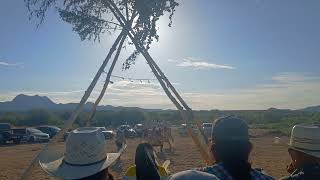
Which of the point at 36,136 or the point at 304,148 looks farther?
the point at 36,136

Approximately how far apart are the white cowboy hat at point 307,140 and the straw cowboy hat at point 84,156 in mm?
1682

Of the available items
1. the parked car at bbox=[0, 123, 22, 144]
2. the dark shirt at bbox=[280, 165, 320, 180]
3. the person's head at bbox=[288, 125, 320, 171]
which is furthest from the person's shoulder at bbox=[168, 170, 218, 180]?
the parked car at bbox=[0, 123, 22, 144]

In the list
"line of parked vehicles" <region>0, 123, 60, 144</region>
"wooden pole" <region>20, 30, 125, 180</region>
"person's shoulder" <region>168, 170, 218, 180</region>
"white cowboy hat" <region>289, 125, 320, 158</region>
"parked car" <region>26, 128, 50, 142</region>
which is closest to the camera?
"person's shoulder" <region>168, 170, 218, 180</region>

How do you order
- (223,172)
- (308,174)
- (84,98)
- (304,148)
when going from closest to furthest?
1. (223,172)
2. (308,174)
3. (304,148)
4. (84,98)

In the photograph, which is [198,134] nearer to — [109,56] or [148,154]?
[109,56]

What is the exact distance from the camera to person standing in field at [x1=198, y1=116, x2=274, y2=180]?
139 inches

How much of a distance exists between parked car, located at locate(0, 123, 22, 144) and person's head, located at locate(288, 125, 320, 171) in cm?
3691

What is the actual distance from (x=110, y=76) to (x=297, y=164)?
3.79 metres

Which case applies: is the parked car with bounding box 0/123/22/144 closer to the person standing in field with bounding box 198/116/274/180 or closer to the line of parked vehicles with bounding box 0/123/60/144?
the line of parked vehicles with bounding box 0/123/60/144

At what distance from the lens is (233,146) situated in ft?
11.6

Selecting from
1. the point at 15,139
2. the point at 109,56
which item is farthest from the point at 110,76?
the point at 15,139

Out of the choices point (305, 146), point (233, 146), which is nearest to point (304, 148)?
point (305, 146)

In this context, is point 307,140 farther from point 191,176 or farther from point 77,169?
point 191,176

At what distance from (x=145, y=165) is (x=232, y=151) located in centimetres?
76
